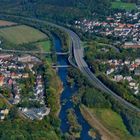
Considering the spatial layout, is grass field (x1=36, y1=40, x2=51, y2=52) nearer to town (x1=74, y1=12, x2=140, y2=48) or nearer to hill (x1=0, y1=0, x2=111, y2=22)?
town (x1=74, y1=12, x2=140, y2=48)

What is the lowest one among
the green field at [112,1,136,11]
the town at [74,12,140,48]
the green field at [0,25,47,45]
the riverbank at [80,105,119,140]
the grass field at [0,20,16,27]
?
the grass field at [0,20,16,27]

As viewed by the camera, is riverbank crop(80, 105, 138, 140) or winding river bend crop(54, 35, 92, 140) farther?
winding river bend crop(54, 35, 92, 140)

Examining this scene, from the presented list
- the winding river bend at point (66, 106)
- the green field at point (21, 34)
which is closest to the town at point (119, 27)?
the green field at point (21, 34)

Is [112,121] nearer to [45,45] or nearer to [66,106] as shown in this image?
[66,106]

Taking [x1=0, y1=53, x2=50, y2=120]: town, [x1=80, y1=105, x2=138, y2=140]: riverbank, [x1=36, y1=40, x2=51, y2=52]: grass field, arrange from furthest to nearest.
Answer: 1. [x1=36, y1=40, x2=51, y2=52]: grass field
2. [x1=0, y1=53, x2=50, y2=120]: town
3. [x1=80, y1=105, x2=138, y2=140]: riverbank

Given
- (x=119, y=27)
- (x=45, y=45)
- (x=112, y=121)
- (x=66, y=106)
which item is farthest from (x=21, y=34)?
(x=112, y=121)

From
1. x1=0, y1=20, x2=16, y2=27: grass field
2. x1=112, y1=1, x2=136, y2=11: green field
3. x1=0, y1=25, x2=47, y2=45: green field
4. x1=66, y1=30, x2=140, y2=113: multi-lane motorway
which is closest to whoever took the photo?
x1=66, y1=30, x2=140, y2=113: multi-lane motorway

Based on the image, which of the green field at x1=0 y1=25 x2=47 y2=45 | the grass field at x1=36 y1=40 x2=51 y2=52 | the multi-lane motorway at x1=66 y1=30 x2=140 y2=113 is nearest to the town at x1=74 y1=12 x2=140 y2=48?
the multi-lane motorway at x1=66 y1=30 x2=140 y2=113

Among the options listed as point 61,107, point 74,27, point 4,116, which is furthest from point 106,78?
point 74,27
